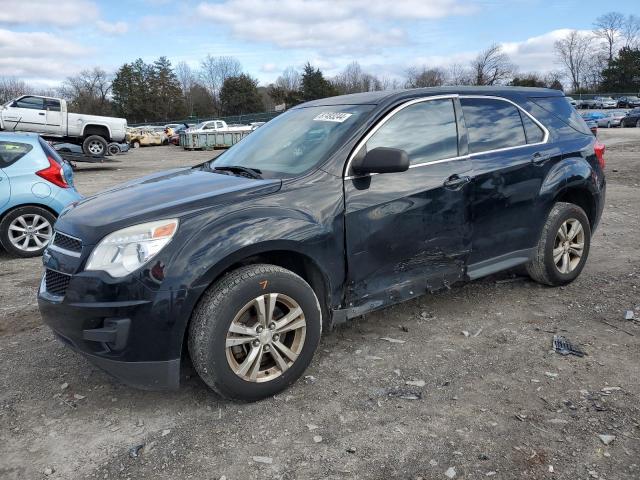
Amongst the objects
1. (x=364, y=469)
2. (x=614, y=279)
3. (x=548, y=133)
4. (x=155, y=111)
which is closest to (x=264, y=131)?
(x=548, y=133)

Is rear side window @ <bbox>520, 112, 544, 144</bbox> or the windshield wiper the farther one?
rear side window @ <bbox>520, 112, 544, 144</bbox>

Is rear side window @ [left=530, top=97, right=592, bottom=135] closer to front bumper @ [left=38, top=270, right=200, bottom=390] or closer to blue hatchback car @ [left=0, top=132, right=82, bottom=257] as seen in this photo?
front bumper @ [left=38, top=270, right=200, bottom=390]

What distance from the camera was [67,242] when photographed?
3.07m

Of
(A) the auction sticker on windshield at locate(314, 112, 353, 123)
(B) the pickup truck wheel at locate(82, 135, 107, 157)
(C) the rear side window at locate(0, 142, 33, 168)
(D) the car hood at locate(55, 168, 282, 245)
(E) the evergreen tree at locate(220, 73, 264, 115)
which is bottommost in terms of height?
(D) the car hood at locate(55, 168, 282, 245)

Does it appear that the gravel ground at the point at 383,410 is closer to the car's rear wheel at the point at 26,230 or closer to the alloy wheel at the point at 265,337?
the alloy wheel at the point at 265,337

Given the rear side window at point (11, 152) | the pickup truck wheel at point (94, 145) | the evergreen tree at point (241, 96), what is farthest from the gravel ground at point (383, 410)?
the evergreen tree at point (241, 96)

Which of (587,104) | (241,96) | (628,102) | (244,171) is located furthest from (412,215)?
(241,96)

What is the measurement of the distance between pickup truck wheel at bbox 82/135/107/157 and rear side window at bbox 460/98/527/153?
20145mm

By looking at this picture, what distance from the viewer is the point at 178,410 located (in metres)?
3.11

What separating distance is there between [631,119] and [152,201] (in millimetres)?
39769

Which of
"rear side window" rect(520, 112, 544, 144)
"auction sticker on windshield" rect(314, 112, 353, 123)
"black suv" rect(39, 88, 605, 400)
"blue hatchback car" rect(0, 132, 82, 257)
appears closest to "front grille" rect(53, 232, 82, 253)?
"black suv" rect(39, 88, 605, 400)

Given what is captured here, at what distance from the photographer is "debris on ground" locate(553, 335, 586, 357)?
3639mm

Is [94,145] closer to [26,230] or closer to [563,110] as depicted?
[26,230]

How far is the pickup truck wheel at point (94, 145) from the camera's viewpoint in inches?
848
